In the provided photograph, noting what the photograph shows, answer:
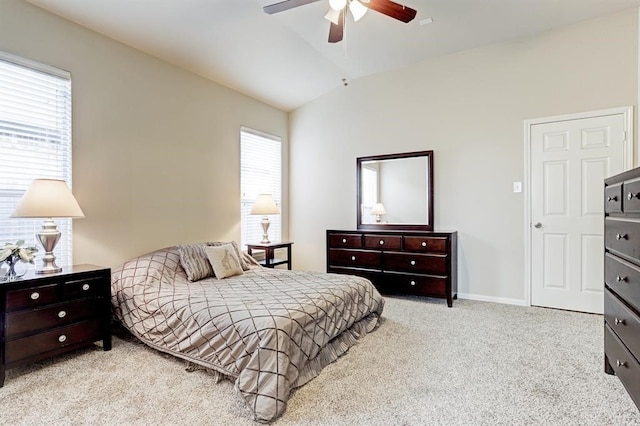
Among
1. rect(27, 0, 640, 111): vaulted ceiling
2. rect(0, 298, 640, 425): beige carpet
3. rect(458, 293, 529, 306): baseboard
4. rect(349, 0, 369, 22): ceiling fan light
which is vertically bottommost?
rect(0, 298, 640, 425): beige carpet

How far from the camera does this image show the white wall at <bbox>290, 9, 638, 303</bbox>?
349 centimetres

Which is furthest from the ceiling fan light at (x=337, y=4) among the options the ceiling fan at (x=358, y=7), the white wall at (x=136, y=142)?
the white wall at (x=136, y=142)

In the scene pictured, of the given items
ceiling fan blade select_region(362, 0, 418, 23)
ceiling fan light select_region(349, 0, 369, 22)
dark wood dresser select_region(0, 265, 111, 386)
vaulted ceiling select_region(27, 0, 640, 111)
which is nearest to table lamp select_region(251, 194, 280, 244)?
vaulted ceiling select_region(27, 0, 640, 111)

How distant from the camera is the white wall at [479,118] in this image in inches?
137

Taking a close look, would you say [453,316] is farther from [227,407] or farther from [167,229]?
[167,229]

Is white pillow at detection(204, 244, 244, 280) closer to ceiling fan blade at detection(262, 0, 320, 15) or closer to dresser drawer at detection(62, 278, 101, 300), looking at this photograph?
dresser drawer at detection(62, 278, 101, 300)

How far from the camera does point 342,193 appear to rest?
16.6 ft

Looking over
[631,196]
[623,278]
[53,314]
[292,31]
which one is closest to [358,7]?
[292,31]

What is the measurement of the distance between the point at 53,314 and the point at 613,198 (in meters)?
3.65

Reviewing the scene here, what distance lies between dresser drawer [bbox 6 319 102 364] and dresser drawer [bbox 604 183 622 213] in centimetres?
353

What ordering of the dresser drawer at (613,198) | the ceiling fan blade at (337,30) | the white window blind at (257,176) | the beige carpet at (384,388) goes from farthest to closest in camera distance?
1. the white window blind at (257,176)
2. the ceiling fan blade at (337,30)
3. the dresser drawer at (613,198)
4. the beige carpet at (384,388)

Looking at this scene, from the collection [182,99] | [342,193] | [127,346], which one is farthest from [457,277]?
[182,99]

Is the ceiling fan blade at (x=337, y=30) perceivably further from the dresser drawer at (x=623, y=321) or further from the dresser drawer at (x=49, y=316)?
the dresser drawer at (x=49, y=316)

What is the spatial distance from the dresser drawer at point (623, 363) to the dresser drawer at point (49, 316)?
3.36m
